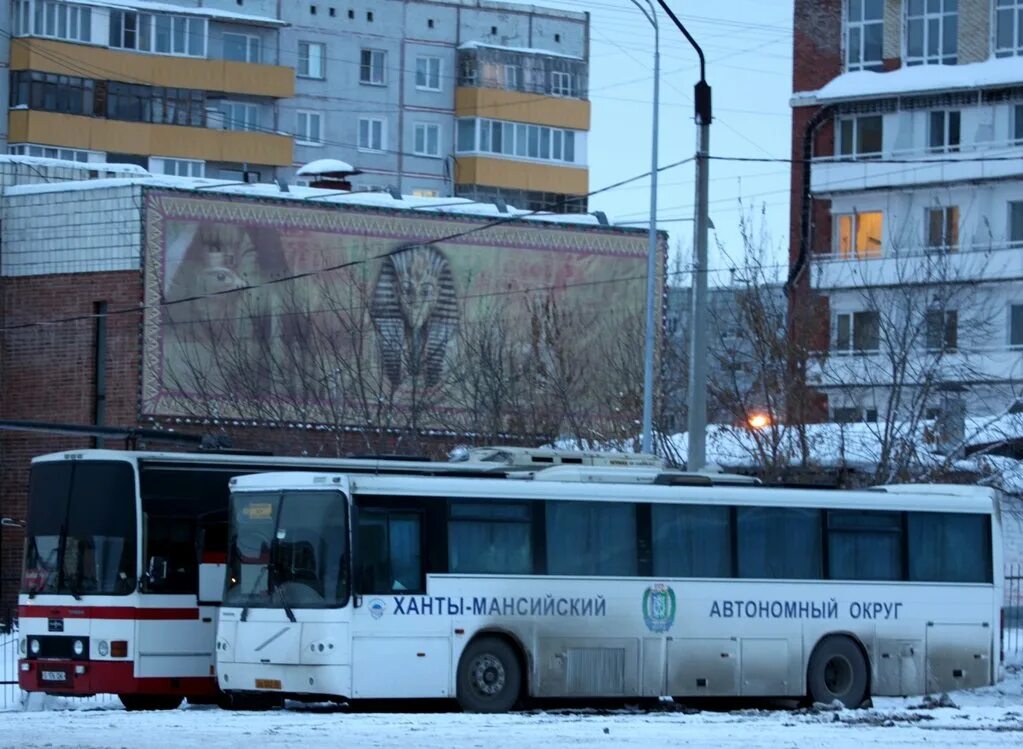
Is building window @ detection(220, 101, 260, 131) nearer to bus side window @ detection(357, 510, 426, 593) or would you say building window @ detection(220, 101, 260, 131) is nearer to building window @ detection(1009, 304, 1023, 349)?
building window @ detection(1009, 304, 1023, 349)

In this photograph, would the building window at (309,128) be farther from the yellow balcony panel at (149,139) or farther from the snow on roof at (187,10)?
the snow on roof at (187,10)

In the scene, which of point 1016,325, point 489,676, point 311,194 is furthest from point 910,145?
point 489,676

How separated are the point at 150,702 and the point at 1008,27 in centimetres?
4323

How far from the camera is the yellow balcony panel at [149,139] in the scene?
72.0 meters

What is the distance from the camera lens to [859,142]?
206 feet

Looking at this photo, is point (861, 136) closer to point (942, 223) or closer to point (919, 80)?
point (919, 80)

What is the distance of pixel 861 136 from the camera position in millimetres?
62781

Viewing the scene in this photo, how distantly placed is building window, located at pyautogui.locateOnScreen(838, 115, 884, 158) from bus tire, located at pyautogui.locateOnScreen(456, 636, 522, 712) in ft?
141

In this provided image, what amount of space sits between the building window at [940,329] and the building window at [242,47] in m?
43.4

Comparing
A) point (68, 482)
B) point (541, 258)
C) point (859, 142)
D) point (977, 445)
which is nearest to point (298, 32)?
point (859, 142)

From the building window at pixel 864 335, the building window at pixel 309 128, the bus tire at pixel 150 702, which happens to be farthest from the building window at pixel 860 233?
the bus tire at pixel 150 702

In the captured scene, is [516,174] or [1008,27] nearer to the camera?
[1008,27]

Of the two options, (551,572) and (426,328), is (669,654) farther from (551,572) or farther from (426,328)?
(426,328)

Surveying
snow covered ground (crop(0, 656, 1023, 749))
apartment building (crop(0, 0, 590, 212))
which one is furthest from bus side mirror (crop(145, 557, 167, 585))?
apartment building (crop(0, 0, 590, 212))
